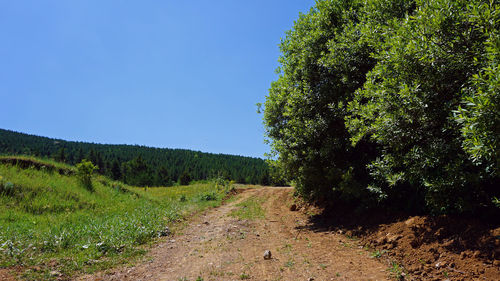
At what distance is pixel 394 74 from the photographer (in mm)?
6949

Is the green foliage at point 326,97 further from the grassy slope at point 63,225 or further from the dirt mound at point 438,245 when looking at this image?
the grassy slope at point 63,225

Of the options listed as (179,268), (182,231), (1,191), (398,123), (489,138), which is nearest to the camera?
(489,138)

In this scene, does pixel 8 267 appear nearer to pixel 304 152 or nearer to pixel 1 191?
pixel 1 191

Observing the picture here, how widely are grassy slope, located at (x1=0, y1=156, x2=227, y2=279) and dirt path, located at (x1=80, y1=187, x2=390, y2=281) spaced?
93 centimetres

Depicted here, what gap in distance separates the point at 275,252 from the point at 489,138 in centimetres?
534

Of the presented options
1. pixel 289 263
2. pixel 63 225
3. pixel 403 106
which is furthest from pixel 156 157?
pixel 403 106

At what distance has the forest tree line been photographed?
5.04 m

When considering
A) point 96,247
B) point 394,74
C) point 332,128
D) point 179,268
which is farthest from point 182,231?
point 394,74

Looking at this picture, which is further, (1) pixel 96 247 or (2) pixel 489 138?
(1) pixel 96 247

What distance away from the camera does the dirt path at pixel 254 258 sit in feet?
17.9

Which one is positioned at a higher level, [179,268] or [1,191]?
[1,191]

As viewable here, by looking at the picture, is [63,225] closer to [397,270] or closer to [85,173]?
[85,173]

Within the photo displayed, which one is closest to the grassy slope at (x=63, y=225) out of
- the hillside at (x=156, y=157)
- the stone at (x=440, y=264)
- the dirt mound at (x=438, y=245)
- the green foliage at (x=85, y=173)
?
the green foliage at (x=85, y=173)

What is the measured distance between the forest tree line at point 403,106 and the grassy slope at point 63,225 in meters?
7.14
